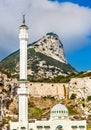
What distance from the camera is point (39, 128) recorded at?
84188 mm

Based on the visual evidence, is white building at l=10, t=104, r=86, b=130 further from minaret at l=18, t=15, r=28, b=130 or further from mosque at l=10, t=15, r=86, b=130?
minaret at l=18, t=15, r=28, b=130

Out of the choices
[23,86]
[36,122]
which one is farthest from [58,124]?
[23,86]

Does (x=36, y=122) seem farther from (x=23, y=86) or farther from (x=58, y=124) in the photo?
(x=23, y=86)

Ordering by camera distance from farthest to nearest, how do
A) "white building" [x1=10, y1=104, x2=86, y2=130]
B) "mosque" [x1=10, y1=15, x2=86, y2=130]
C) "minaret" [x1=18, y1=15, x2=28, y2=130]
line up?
"white building" [x1=10, y1=104, x2=86, y2=130] → "mosque" [x1=10, y1=15, x2=86, y2=130] → "minaret" [x1=18, y1=15, x2=28, y2=130]

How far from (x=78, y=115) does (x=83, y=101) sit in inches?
355

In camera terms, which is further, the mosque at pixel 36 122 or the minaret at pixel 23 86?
the mosque at pixel 36 122

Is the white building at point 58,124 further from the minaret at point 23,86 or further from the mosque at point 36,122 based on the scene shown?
the minaret at point 23,86

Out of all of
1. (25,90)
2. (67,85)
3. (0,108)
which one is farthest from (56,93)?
(25,90)

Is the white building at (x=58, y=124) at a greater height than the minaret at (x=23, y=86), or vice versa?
the minaret at (x=23, y=86)

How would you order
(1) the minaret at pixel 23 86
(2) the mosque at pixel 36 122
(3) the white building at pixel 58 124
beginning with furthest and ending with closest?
(3) the white building at pixel 58 124, (2) the mosque at pixel 36 122, (1) the minaret at pixel 23 86

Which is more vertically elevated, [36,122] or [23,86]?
[23,86]

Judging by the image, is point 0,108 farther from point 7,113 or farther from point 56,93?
point 56,93

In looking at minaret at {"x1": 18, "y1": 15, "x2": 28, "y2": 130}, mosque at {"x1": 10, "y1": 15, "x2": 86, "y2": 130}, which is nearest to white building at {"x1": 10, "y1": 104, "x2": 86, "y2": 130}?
mosque at {"x1": 10, "y1": 15, "x2": 86, "y2": 130}

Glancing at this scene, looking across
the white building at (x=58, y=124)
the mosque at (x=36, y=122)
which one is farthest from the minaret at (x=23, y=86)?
the white building at (x=58, y=124)
